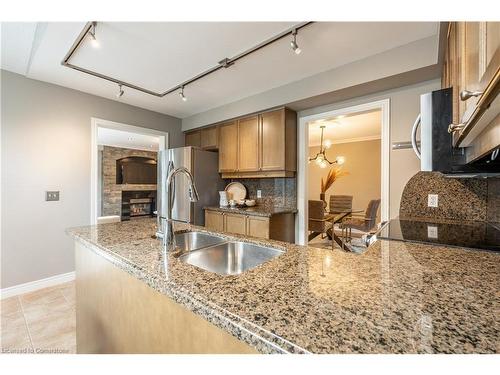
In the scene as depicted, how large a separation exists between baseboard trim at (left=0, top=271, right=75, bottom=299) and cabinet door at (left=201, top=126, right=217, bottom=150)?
8.26 ft

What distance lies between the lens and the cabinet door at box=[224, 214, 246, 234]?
2.99 meters

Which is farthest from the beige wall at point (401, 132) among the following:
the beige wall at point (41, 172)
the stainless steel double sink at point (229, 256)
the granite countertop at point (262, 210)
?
the beige wall at point (41, 172)

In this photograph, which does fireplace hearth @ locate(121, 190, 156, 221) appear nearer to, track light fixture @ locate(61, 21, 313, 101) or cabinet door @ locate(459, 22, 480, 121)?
track light fixture @ locate(61, 21, 313, 101)

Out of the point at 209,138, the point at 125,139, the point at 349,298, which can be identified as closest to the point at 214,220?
the point at 209,138

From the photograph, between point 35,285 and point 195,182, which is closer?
point 35,285

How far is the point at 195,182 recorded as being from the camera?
3342mm

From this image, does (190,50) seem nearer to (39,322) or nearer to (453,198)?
(453,198)

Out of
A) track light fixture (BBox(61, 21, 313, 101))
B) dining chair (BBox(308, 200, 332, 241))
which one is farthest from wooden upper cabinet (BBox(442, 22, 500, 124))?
dining chair (BBox(308, 200, 332, 241))

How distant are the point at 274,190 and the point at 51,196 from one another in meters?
2.80

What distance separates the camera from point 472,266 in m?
0.83

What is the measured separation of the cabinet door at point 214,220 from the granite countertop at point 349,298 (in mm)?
2244

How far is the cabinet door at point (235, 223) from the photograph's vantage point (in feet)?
9.82

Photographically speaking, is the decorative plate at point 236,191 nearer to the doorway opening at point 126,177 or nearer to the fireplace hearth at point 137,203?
the doorway opening at point 126,177
